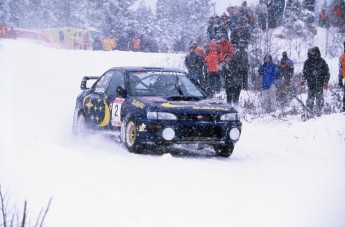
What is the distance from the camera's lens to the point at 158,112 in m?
7.98

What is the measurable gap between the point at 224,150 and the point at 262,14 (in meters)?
9.96

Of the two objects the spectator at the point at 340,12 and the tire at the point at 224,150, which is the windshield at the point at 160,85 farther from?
the spectator at the point at 340,12

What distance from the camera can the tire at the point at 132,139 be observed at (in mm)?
8105

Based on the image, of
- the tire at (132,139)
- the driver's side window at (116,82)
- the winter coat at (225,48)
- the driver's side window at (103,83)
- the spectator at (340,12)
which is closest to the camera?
the tire at (132,139)

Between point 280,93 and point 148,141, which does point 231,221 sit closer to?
point 148,141

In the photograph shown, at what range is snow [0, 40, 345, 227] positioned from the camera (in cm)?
460

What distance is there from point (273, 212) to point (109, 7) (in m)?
48.6

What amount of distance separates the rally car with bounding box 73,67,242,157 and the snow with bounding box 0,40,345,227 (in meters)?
0.30

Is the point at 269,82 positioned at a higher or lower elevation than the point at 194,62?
lower

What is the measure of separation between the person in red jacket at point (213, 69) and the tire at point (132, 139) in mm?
7471

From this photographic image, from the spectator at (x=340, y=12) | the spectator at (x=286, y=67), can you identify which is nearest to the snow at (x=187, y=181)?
the spectator at (x=286, y=67)

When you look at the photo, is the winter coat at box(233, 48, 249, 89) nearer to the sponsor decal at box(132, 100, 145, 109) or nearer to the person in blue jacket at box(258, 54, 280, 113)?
the person in blue jacket at box(258, 54, 280, 113)

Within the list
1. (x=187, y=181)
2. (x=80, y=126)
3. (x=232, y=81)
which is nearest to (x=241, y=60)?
(x=232, y=81)

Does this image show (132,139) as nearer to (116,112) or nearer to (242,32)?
(116,112)
